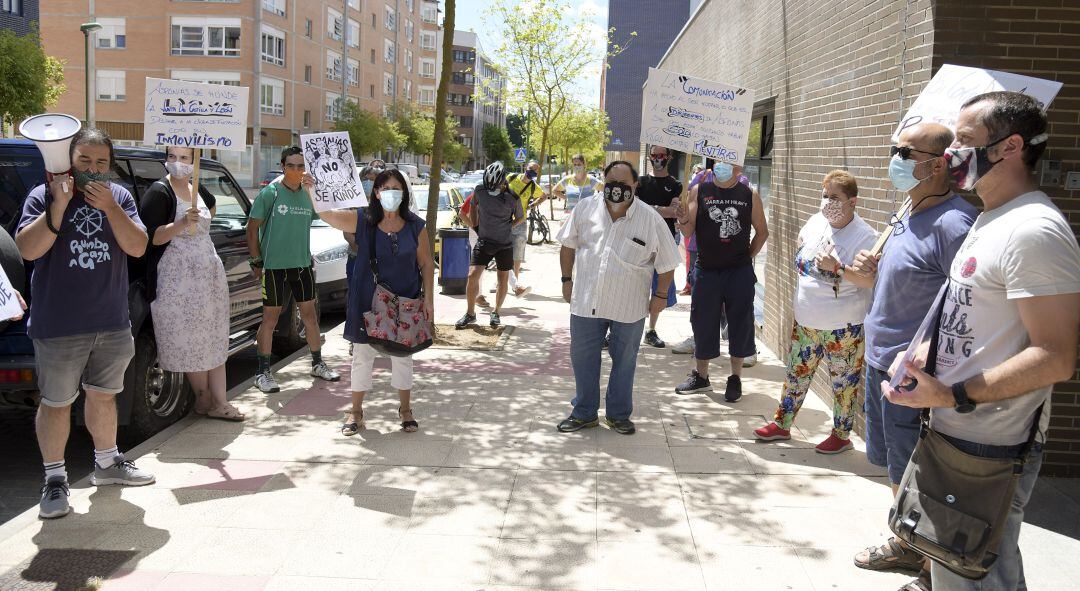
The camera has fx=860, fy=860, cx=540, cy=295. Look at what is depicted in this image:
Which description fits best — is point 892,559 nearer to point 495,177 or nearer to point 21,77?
point 495,177

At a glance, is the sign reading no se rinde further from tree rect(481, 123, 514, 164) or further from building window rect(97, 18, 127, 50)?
tree rect(481, 123, 514, 164)

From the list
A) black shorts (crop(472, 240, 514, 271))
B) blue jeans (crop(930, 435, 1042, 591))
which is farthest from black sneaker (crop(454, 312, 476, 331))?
blue jeans (crop(930, 435, 1042, 591))

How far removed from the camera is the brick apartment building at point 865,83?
5.19 m

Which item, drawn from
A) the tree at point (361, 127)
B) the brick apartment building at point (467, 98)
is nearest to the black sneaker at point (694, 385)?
the tree at point (361, 127)

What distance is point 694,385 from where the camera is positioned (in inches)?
291

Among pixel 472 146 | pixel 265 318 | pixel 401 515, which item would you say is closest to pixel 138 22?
pixel 265 318

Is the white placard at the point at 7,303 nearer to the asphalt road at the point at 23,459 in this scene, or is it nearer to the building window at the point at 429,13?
the asphalt road at the point at 23,459

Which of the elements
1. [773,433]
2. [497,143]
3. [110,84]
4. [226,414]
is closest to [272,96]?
[110,84]

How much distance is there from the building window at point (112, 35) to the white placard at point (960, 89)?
51.7 meters

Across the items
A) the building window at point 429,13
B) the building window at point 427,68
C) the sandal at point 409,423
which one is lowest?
the sandal at point 409,423

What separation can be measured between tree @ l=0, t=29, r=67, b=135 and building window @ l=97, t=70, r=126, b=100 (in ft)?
71.4

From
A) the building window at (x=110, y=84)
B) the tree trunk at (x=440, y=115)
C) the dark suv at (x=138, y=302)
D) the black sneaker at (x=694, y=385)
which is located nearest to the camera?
the dark suv at (x=138, y=302)

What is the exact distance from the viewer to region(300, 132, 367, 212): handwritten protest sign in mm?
6750

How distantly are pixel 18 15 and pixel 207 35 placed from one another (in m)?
15.8
